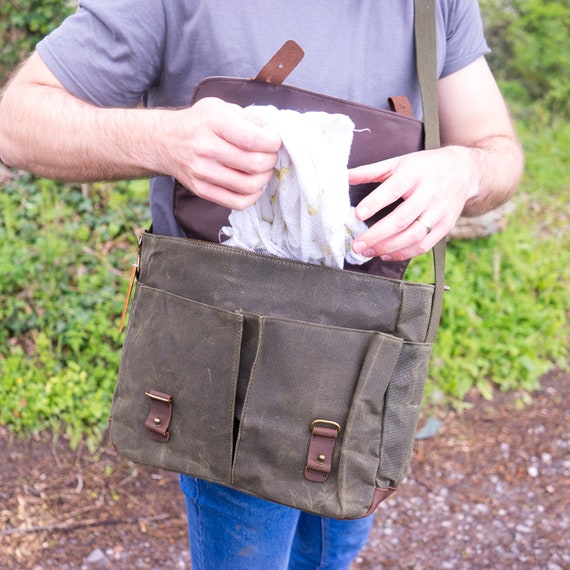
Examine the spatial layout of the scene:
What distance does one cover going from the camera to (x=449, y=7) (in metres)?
1.41

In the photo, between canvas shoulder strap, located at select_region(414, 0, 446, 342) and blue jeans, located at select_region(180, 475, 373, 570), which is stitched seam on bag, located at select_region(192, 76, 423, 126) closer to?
canvas shoulder strap, located at select_region(414, 0, 446, 342)

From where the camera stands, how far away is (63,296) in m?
3.23

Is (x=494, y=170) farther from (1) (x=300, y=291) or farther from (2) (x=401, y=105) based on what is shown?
(1) (x=300, y=291)

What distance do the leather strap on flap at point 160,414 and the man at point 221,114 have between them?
0.68 ft

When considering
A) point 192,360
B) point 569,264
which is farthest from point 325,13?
point 569,264

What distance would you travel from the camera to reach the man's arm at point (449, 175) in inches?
43.4

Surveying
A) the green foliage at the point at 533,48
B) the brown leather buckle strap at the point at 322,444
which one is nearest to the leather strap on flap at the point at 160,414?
the brown leather buckle strap at the point at 322,444

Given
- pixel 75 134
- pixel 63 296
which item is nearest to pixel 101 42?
pixel 75 134

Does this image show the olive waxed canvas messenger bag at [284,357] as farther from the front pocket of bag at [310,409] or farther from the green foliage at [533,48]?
the green foliage at [533,48]

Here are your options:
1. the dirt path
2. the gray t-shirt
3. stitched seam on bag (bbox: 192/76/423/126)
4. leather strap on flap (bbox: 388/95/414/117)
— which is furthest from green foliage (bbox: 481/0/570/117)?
stitched seam on bag (bbox: 192/76/423/126)

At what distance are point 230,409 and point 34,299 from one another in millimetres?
2357

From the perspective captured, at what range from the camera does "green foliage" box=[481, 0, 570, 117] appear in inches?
226

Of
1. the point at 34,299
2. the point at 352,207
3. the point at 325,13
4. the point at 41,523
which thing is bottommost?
the point at 41,523

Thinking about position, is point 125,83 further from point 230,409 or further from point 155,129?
point 230,409
